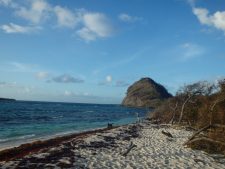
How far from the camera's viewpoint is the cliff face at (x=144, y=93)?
150250 mm

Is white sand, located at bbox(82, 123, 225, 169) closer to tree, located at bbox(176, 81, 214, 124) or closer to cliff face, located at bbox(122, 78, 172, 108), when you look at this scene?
tree, located at bbox(176, 81, 214, 124)

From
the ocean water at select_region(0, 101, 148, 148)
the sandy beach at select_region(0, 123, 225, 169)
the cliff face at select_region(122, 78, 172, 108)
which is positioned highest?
the cliff face at select_region(122, 78, 172, 108)

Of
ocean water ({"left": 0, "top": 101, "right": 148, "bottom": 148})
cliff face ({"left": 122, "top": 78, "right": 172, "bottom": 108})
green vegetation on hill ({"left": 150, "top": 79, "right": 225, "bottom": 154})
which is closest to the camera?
green vegetation on hill ({"left": 150, "top": 79, "right": 225, "bottom": 154})

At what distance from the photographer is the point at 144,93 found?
158 meters

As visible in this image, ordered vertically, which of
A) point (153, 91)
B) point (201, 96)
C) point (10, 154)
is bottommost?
point (10, 154)

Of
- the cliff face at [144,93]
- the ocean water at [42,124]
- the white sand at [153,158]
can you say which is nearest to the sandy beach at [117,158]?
the white sand at [153,158]

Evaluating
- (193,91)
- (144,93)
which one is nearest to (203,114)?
(193,91)

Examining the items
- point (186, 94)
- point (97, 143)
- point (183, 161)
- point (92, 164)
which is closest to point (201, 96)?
point (186, 94)

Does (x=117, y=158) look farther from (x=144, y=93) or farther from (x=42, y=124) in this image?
(x=144, y=93)

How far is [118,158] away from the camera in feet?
54.5

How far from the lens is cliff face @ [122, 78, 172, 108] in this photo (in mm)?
150250

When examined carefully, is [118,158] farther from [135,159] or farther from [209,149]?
[209,149]

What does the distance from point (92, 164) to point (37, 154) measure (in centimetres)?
393

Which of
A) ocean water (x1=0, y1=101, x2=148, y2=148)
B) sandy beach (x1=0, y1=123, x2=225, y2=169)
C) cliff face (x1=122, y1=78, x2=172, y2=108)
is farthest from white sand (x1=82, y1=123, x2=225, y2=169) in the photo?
cliff face (x1=122, y1=78, x2=172, y2=108)
